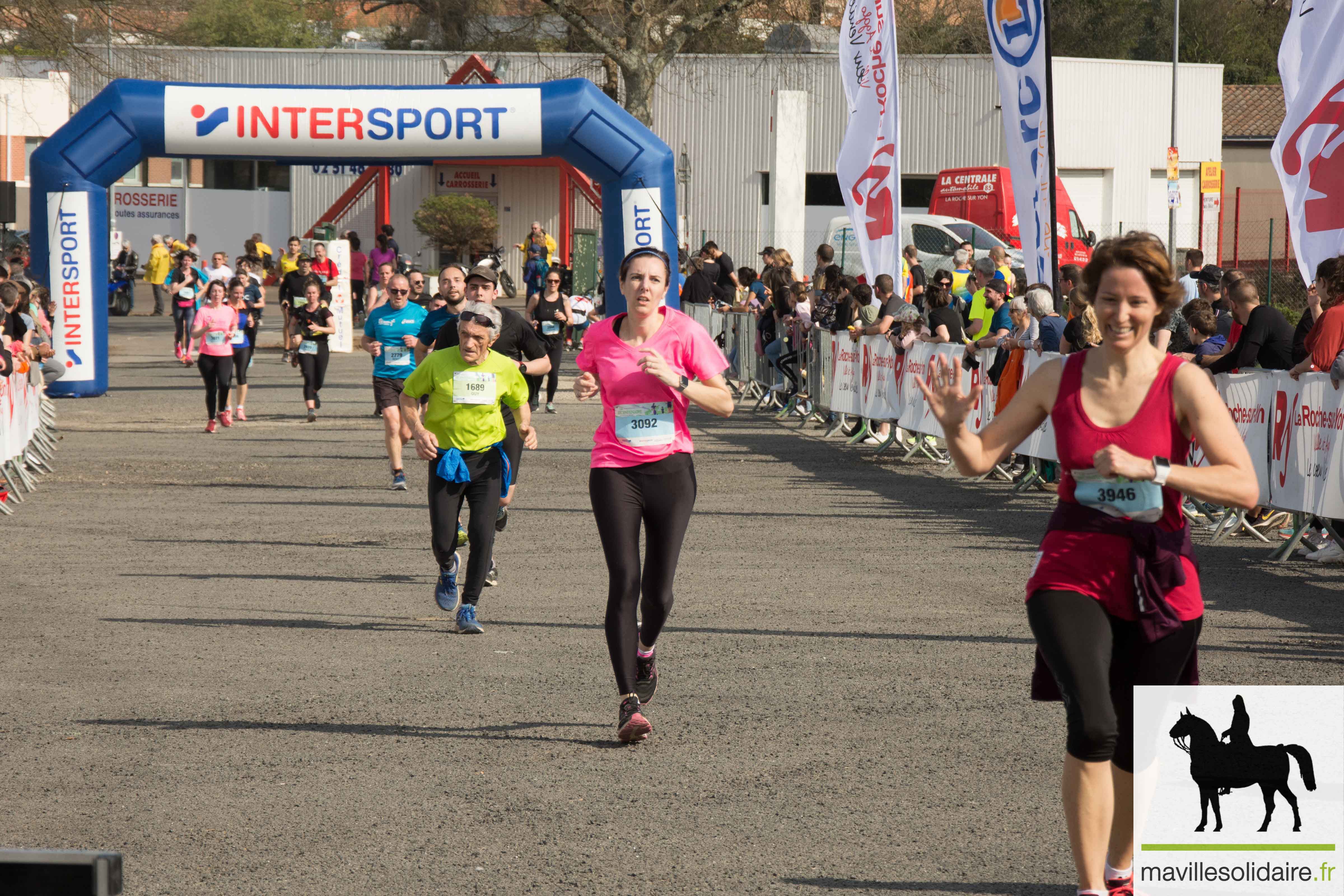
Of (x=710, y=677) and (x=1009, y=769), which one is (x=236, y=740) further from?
(x=1009, y=769)

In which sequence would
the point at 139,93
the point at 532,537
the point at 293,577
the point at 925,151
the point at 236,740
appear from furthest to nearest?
the point at 925,151, the point at 139,93, the point at 532,537, the point at 293,577, the point at 236,740

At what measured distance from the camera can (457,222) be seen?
4456 cm

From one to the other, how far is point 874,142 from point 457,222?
28.0 meters

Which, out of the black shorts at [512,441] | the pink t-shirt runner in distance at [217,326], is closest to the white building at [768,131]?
the pink t-shirt runner in distance at [217,326]

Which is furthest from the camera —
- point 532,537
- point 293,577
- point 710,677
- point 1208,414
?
point 532,537

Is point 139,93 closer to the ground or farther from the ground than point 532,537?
farther from the ground

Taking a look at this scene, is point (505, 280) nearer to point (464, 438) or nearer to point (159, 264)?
point (159, 264)

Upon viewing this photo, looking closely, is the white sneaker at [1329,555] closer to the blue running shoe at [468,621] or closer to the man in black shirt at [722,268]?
the blue running shoe at [468,621]

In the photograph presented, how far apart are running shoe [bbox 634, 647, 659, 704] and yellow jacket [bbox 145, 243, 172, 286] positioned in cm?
3720

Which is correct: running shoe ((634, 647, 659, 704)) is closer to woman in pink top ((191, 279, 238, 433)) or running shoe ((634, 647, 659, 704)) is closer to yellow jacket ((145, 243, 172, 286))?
woman in pink top ((191, 279, 238, 433))

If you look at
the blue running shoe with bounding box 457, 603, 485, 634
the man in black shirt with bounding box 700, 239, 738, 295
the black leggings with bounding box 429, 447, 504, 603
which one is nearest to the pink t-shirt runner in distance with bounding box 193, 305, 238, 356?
the man in black shirt with bounding box 700, 239, 738, 295

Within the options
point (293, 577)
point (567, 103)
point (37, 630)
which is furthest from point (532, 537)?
point (567, 103)

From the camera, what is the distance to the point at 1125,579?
4.09m

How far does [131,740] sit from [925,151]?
136ft
